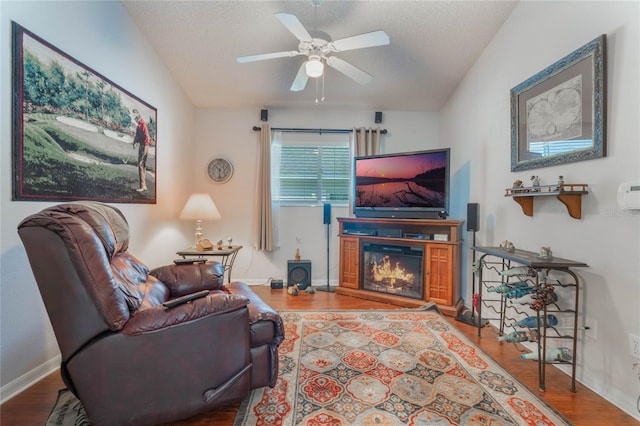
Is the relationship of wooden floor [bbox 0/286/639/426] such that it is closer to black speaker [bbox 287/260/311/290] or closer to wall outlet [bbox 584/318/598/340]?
wall outlet [bbox 584/318/598/340]

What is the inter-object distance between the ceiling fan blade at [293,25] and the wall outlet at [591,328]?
2.74 metres

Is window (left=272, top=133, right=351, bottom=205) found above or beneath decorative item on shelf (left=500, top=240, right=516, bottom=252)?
above

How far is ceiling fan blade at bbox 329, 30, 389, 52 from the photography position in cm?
190

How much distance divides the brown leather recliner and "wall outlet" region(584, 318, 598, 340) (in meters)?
2.14

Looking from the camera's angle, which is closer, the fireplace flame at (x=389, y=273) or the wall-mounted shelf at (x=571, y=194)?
the wall-mounted shelf at (x=571, y=194)

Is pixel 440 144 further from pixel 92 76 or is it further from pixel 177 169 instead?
pixel 92 76

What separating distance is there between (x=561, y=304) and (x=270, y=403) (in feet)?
6.92

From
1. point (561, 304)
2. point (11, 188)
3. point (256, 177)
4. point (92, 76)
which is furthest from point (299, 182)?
point (561, 304)

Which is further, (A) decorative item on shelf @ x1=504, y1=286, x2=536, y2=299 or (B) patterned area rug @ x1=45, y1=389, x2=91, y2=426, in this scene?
(A) decorative item on shelf @ x1=504, y1=286, x2=536, y2=299

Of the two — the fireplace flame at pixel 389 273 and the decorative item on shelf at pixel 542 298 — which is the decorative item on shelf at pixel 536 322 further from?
the fireplace flame at pixel 389 273

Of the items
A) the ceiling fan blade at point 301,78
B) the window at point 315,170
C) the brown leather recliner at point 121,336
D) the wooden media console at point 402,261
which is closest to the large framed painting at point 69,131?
the brown leather recliner at point 121,336

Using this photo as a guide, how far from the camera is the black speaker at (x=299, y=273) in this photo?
379cm

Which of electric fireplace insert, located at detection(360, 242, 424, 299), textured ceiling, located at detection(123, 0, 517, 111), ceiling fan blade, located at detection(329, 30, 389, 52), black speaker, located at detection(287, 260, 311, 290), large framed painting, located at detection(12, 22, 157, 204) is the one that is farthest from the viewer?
black speaker, located at detection(287, 260, 311, 290)

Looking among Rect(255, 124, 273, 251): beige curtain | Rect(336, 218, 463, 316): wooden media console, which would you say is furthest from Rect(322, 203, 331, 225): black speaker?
Rect(255, 124, 273, 251): beige curtain
